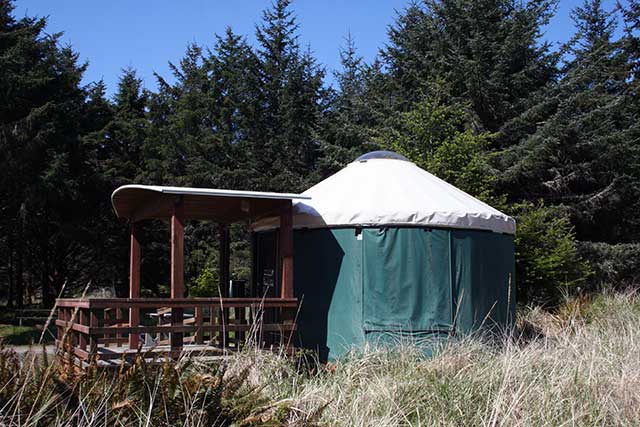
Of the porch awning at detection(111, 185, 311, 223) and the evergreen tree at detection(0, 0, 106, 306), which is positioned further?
the evergreen tree at detection(0, 0, 106, 306)

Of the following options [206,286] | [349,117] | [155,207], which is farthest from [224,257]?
[349,117]

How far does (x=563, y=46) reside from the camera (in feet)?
51.4

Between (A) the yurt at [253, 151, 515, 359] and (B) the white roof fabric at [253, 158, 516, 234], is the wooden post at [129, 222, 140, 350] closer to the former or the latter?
(B) the white roof fabric at [253, 158, 516, 234]

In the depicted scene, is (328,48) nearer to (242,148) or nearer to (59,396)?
(242,148)

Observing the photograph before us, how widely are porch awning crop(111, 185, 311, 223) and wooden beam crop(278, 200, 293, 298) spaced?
0.36ft

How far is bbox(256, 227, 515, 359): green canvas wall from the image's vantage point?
7.39 meters

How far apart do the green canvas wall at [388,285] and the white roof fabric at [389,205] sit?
126 mm

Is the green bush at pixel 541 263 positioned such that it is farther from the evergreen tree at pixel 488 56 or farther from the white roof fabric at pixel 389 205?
the evergreen tree at pixel 488 56

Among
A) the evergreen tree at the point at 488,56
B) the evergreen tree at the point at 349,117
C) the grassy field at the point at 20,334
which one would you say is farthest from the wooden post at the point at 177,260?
the evergreen tree at the point at 349,117

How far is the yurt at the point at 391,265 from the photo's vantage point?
741 cm

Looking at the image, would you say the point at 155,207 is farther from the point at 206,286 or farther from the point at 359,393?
the point at 206,286

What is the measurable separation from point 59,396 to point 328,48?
17815mm

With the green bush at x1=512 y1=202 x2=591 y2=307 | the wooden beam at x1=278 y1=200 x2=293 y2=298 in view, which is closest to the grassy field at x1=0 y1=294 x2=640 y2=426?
the wooden beam at x1=278 y1=200 x2=293 y2=298

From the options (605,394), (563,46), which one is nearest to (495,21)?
(563,46)
